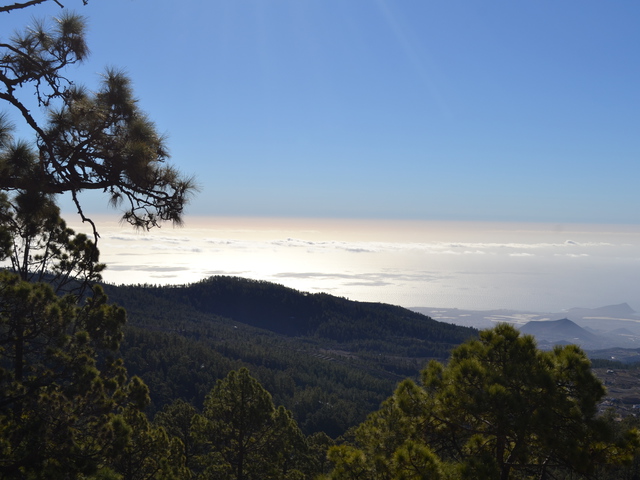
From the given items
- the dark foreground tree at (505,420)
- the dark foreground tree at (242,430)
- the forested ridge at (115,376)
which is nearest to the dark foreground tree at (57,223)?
the forested ridge at (115,376)

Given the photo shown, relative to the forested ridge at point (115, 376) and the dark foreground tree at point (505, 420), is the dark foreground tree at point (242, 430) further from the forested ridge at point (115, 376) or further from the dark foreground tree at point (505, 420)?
the dark foreground tree at point (505, 420)

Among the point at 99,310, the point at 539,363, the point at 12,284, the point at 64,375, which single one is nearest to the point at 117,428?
the point at 64,375

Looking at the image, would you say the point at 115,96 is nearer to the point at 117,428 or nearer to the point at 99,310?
the point at 99,310

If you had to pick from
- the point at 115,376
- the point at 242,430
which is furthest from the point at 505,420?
the point at 242,430

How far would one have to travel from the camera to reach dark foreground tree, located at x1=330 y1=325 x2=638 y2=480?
21.0ft

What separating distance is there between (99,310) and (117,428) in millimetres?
2702

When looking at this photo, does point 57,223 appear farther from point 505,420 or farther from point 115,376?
point 505,420

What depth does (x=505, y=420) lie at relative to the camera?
6.52m

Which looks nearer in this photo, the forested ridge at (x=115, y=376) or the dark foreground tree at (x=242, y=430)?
the forested ridge at (x=115, y=376)

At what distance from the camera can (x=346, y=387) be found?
144 metres

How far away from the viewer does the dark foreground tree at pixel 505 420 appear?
Answer: 6.40 meters

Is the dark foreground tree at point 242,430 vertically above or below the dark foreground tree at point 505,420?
below

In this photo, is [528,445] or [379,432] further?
[379,432]

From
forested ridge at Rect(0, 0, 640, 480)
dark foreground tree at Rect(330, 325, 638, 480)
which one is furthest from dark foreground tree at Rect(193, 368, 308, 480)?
dark foreground tree at Rect(330, 325, 638, 480)
